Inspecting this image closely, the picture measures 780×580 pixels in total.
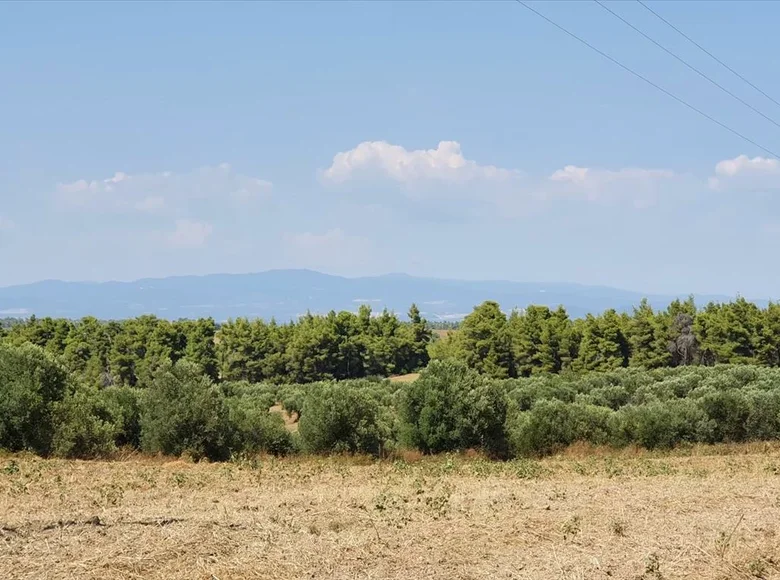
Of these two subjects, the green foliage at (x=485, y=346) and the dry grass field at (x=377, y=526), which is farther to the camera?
the green foliage at (x=485, y=346)

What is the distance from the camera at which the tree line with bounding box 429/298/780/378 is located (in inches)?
3344

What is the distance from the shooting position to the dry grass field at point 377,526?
35.8ft

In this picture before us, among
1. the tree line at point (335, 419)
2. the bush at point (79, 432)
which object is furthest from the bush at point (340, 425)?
the bush at point (79, 432)

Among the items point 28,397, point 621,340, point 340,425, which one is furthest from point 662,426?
point 621,340

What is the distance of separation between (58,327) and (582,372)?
224 ft

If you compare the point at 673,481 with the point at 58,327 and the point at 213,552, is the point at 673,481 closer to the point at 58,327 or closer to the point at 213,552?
the point at 213,552

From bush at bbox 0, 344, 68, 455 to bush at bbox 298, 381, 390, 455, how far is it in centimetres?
979

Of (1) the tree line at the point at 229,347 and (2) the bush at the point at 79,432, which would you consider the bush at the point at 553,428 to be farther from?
(1) the tree line at the point at 229,347

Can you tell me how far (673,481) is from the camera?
20516 millimetres

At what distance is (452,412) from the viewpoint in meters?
34.5

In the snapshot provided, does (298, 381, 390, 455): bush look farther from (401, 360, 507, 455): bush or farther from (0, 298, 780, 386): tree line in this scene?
(0, 298, 780, 386): tree line

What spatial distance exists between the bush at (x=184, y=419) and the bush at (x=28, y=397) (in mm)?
3420

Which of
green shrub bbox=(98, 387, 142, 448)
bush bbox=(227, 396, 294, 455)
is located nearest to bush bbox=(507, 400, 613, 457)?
bush bbox=(227, 396, 294, 455)

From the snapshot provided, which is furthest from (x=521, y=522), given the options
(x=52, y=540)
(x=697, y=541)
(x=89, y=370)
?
(x=89, y=370)
